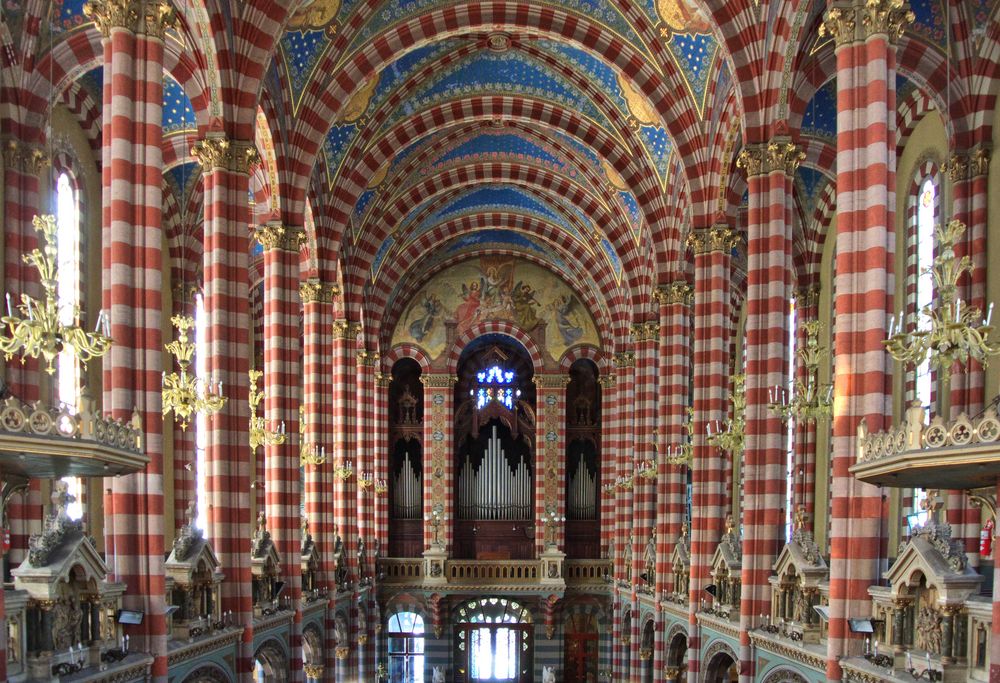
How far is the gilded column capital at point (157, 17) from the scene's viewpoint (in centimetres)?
1455

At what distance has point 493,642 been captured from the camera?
143 feet

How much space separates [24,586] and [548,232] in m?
31.1

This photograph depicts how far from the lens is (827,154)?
2688cm

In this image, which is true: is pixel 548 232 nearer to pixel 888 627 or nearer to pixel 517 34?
pixel 517 34

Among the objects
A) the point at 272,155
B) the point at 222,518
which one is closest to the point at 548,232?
the point at 272,155

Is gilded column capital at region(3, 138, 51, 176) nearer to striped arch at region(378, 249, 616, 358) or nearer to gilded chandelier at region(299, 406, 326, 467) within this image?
gilded chandelier at region(299, 406, 326, 467)

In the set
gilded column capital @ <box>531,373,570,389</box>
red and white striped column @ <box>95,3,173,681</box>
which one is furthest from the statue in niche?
gilded column capital @ <box>531,373,570,389</box>

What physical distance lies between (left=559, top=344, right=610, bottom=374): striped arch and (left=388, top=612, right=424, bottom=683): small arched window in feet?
40.1

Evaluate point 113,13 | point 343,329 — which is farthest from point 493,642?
point 113,13

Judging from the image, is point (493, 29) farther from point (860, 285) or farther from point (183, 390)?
point (860, 285)

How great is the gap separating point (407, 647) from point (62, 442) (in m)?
34.6

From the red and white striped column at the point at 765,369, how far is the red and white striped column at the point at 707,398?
178 inches

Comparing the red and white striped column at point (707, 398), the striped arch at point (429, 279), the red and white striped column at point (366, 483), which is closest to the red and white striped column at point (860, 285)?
the red and white striped column at point (707, 398)

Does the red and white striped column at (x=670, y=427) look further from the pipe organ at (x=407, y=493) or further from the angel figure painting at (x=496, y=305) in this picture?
the pipe organ at (x=407, y=493)
